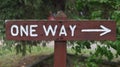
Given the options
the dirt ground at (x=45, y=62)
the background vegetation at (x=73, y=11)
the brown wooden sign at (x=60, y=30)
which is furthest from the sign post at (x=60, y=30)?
the dirt ground at (x=45, y=62)

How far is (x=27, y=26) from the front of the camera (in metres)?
4.77

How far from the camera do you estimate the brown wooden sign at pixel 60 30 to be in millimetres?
4758

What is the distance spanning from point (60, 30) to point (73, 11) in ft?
10.0

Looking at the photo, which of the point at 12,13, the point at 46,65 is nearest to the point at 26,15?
the point at 12,13

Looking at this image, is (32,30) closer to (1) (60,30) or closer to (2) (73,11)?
(1) (60,30)

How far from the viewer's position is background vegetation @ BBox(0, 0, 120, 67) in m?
6.74

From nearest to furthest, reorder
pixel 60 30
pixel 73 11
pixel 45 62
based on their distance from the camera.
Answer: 1. pixel 60 30
2. pixel 73 11
3. pixel 45 62

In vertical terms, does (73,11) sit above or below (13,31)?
below

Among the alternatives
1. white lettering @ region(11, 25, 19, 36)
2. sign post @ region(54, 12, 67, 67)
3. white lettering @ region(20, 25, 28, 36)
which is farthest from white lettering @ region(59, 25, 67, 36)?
white lettering @ region(11, 25, 19, 36)

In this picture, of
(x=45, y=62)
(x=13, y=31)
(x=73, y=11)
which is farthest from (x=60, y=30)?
(x=45, y=62)

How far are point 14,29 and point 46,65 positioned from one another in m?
3.39

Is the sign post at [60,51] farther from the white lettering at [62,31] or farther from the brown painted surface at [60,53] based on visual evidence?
the white lettering at [62,31]

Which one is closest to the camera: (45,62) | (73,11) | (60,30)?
(60,30)

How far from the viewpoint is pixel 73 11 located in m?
7.78
